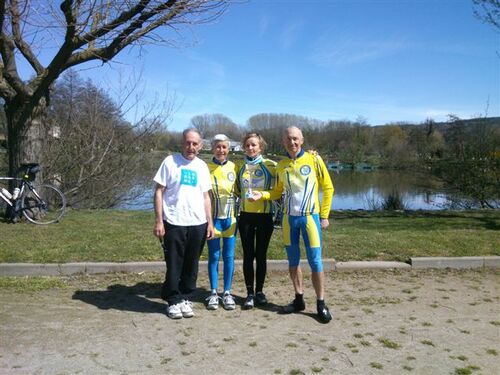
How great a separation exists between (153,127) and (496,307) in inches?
518

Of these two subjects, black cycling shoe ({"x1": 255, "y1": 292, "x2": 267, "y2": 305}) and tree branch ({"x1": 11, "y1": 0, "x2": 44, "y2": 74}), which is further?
tree branch ({"x1": 11, "y1": 0, "x2": 44, "y2": 74})

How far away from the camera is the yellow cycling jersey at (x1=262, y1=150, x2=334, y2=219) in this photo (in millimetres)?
4703

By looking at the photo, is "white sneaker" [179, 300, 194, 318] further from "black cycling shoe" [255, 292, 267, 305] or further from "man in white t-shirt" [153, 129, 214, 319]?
"black cycling shoe" [255, 292, 267, 305]

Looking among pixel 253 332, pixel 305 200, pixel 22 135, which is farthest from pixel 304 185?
pixel 22 135

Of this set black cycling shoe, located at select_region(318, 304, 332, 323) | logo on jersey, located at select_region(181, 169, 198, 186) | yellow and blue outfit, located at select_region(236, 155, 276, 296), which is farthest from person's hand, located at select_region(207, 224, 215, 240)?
black cycling shoe, located at select_region(318, 304, 332, 323)

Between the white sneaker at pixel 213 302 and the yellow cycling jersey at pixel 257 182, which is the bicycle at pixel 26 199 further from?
the yellow cycling jersey at pixel 257 182

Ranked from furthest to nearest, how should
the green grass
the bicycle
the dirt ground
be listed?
the bicycle, the green grass, the dirt ground

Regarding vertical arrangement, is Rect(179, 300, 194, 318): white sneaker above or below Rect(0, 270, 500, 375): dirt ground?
above

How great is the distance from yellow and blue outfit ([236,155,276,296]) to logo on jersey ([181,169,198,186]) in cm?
51

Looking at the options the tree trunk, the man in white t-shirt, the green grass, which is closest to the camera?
the man in white t-shirt

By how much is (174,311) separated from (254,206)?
1.34 meters

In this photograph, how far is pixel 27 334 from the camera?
4.11 metres

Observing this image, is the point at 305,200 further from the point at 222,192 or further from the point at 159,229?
the point at 159,229

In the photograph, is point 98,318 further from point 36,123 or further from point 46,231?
point 36,123
